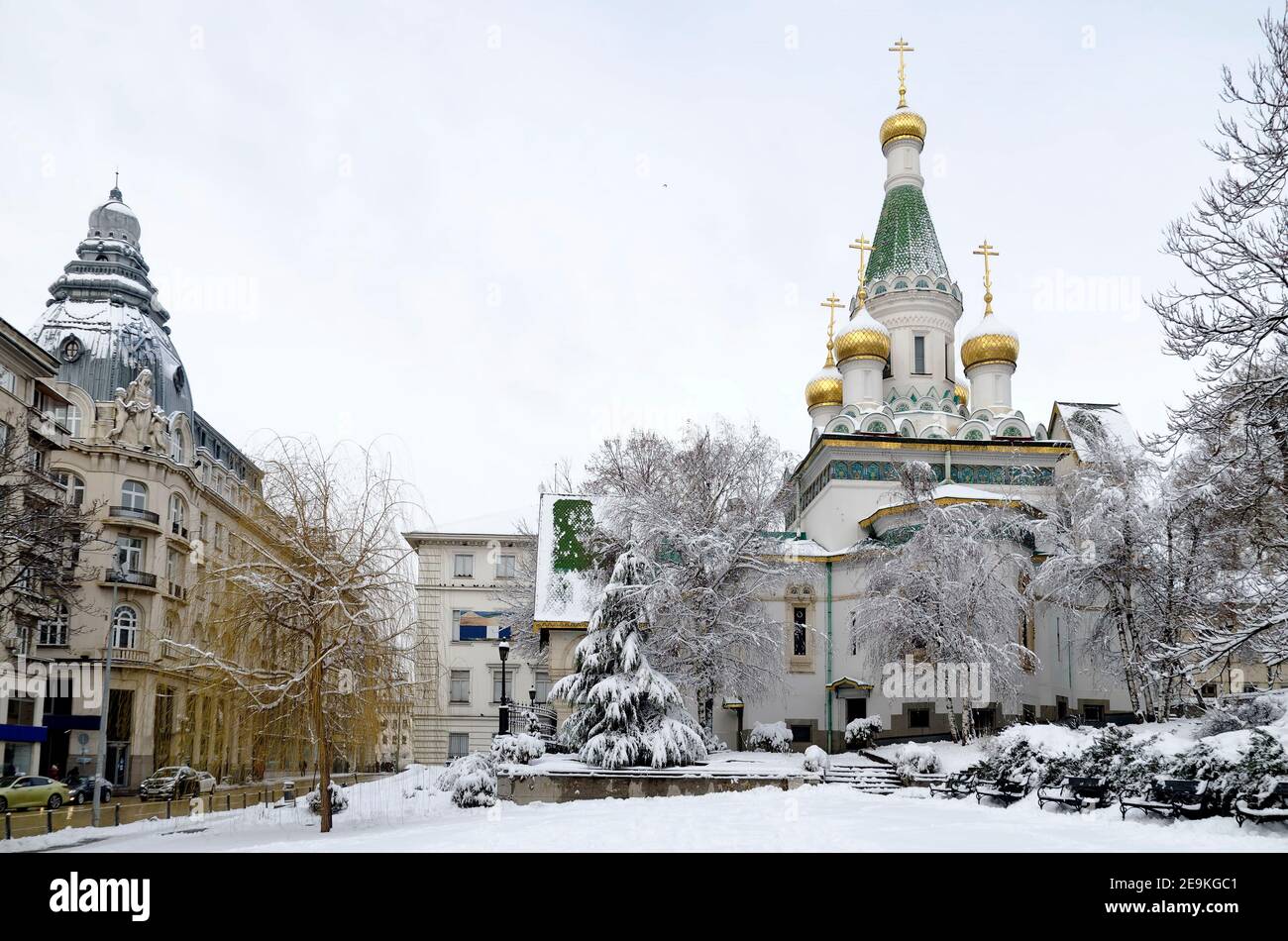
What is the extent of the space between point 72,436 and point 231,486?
11.0 meters

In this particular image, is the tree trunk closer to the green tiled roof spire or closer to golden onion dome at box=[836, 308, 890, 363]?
golden onion dome at box=[836, 308, 890, 363]

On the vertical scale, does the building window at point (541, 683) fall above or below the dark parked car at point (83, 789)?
above

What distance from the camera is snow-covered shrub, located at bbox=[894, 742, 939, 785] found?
2630cm

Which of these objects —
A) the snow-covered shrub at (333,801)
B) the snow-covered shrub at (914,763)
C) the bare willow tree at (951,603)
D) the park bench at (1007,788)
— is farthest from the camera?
the bare willow tree at (951,603)

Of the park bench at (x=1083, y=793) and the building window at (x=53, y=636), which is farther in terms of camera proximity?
the building window at (x=53, y=636)

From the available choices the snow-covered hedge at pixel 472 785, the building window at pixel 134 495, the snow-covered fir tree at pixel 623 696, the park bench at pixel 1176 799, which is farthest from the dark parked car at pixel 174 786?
the park bench at pixel 1176 799

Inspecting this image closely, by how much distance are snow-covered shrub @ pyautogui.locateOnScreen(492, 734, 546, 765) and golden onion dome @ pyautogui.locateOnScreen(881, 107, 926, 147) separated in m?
31.1

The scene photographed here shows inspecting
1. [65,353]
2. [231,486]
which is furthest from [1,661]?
[231,486]

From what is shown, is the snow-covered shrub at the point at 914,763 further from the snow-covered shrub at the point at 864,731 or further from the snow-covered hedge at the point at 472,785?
the snow-covered hedge at the point at 472,785

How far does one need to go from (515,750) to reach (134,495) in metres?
26.7

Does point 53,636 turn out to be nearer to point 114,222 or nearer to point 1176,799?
point 114,222

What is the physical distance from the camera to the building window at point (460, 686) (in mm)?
55312

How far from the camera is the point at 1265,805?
1363 cm

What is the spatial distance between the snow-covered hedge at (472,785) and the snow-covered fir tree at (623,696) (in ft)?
10.2
